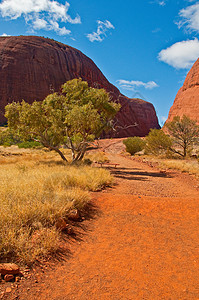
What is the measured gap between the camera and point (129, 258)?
3471mm

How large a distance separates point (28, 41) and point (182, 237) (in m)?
67.2

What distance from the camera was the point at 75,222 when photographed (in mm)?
4793

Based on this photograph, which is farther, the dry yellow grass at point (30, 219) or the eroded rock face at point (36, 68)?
the eroded rock face at point (36, 68)

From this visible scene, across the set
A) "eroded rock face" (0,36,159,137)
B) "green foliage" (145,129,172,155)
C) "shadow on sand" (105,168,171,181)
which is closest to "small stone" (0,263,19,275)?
"shadow on sand" (105,168,171,181)

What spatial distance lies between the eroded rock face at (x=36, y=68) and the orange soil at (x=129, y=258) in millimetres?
39120

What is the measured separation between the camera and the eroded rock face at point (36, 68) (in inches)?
2025

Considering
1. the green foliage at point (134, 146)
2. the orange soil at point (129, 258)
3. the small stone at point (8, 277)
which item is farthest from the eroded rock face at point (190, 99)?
the small stone at point (8, 277)

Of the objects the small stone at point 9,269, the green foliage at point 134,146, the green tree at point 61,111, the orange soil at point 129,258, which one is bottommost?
the orange soil at point 129,258

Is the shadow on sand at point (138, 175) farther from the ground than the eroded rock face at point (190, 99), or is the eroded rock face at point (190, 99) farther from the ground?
the eroded rock face at point (190, 99)

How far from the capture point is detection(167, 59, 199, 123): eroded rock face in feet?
144

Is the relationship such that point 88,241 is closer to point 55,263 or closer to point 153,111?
point 55,263

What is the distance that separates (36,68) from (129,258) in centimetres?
6024

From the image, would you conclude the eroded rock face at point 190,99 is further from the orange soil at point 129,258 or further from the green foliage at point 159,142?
the orange soil at point 129,258

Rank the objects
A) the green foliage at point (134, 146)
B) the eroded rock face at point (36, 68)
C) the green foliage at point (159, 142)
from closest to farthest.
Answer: the green foliage at point (159, 142) < the green foliage at point (134, 146) < the eroded rock face at point (36, 68)
